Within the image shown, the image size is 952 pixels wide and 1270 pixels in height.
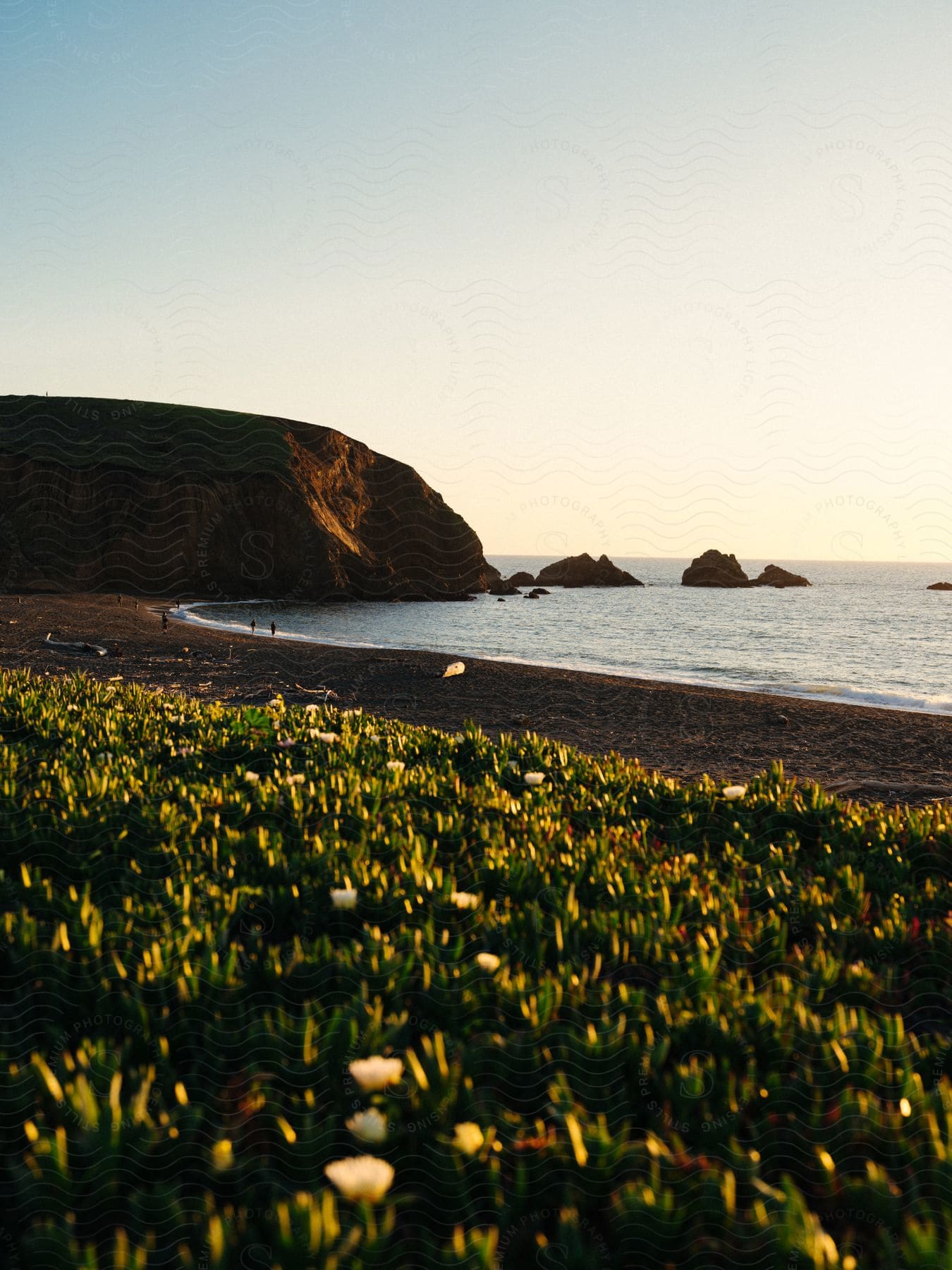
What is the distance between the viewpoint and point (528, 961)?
7.55 feet

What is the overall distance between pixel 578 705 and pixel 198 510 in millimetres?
53369

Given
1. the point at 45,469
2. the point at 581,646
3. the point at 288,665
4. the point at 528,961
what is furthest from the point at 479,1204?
the point at 45,469

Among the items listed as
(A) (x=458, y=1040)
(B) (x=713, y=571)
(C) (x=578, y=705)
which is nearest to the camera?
(A) (x=458, y=1040)

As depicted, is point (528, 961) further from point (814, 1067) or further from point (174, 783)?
point (174, 783)

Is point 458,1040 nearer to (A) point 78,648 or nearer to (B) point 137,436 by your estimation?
(A) point 78,648

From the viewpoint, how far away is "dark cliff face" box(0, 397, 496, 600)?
56375 millimetres

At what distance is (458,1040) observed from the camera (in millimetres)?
1877

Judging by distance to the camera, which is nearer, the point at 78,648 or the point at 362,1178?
the point at 362,1178

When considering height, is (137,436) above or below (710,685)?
above

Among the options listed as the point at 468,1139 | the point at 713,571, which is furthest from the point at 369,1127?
the point at 713,571

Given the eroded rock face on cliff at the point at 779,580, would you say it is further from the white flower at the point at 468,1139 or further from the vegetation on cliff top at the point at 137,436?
the white flower at the point at 468,1139

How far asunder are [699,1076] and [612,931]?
701mm

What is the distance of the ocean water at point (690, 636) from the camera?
84.5 feet

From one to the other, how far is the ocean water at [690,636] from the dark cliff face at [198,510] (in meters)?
6.54
